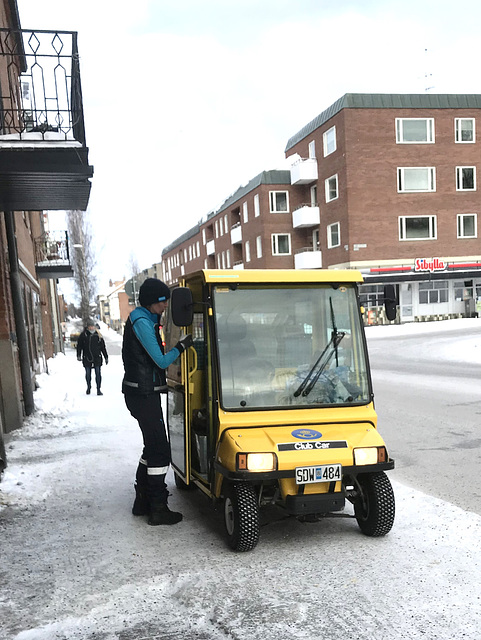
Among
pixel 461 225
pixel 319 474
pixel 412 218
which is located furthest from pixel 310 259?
pixel 319 474

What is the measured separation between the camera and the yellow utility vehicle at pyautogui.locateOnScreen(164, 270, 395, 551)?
4.12 m

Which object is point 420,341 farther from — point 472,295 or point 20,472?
point 20,472

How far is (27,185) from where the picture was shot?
8055 mm

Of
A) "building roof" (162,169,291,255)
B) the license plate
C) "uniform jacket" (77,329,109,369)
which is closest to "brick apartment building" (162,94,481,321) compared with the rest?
"building roof" (162,169,291,255)

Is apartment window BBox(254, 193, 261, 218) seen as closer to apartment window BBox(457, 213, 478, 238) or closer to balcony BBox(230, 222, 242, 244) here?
balcony BBox(230, 222, 242, 244)

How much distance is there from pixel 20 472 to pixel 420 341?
20.1 meters

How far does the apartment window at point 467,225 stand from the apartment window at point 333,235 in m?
7.60

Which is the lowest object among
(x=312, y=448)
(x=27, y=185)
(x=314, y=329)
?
(x=312, y=448)

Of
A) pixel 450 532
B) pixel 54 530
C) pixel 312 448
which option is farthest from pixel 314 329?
pixel 54 530

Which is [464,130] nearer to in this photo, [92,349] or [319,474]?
[92,349]

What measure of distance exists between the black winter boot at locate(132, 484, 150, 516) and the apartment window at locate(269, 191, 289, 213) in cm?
4062

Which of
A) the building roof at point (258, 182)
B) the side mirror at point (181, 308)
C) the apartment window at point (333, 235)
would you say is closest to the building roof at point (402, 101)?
the building roof at point (258, 182)

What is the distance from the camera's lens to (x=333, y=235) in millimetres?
38688

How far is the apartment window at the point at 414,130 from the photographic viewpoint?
36.4 meters
